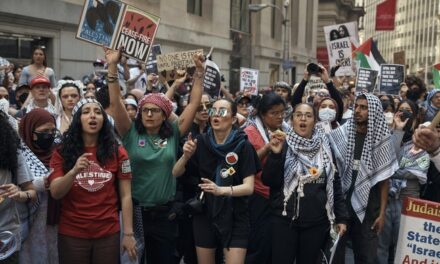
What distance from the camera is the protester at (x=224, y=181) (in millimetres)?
4641

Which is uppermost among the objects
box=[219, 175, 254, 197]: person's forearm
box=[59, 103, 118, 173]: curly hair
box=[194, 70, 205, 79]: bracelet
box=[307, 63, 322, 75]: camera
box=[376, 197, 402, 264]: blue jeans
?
box=[307, 63, 322, 75]: camera

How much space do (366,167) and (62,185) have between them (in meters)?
2.76

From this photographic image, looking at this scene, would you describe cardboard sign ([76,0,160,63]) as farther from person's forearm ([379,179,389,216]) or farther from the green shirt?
person's forearm ([379,179,389,216])

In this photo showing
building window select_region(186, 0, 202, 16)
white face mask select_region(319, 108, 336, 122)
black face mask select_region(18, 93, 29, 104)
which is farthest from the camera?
building window select_region(186, 0, 202, 16)

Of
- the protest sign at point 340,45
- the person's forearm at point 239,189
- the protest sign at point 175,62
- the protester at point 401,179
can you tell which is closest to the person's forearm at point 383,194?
the protester at point 401,179

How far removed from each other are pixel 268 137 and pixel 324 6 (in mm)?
53650

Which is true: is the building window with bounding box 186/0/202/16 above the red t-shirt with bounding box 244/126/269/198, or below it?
above

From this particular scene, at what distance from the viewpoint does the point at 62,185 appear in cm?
393

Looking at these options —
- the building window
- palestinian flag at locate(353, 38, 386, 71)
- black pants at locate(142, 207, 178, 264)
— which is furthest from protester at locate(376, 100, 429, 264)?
the building window

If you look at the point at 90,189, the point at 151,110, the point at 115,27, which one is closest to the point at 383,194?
the point at 151,110

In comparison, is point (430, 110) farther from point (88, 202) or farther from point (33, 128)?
point (33, 128)

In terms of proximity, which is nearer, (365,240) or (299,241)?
(299,241)

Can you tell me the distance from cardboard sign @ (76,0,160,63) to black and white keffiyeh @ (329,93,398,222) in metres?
2.75

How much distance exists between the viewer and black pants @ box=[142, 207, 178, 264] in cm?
479
